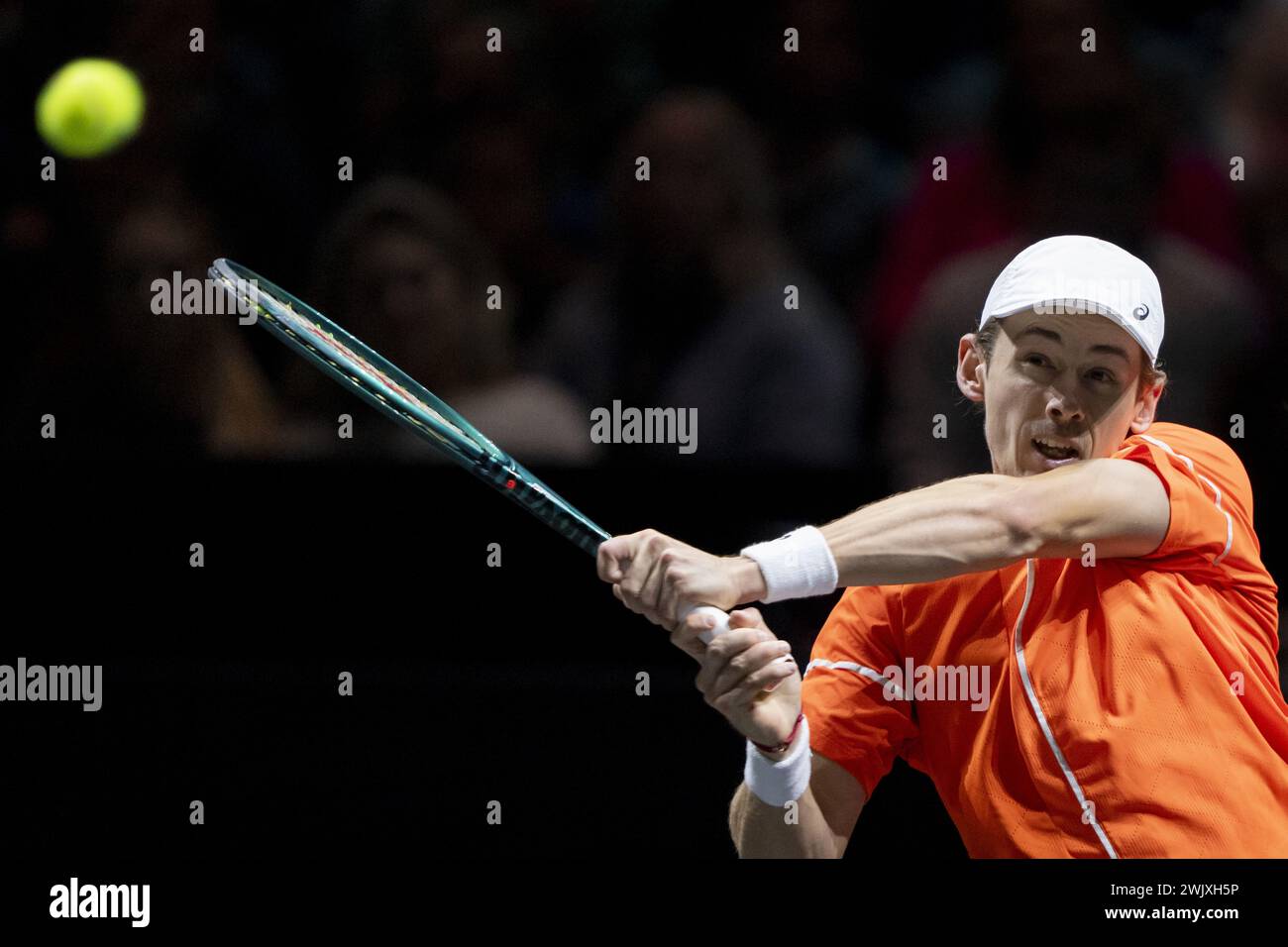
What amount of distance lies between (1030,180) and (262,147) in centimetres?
182

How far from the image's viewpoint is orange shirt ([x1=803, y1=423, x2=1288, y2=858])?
8.55 feet

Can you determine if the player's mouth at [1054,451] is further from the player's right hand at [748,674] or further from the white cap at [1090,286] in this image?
the player's right hand at [748,674]

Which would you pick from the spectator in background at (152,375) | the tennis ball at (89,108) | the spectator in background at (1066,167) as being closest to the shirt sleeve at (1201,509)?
the spectator in background at (1066,167)

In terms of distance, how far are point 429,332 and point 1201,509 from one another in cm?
195

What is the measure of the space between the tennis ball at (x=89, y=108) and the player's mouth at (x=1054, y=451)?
274 cm

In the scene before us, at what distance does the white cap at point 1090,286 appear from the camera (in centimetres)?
270

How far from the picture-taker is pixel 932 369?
409 cm

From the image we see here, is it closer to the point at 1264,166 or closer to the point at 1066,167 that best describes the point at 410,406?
the point at 1066,167

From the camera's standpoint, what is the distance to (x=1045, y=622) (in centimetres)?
273

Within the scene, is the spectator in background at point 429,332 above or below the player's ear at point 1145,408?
above

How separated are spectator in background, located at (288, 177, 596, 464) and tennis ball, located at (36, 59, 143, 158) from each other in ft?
2.60

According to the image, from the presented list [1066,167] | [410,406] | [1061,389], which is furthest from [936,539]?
[1066,167]

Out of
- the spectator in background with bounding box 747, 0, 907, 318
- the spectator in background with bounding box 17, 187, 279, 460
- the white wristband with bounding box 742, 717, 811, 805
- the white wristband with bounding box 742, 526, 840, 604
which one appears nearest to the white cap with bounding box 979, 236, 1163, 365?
the white wristband with bounding box 742, 526, 840, 604

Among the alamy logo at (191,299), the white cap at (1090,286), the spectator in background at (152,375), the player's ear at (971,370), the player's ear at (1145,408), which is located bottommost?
the player's ear at (1145,408)
